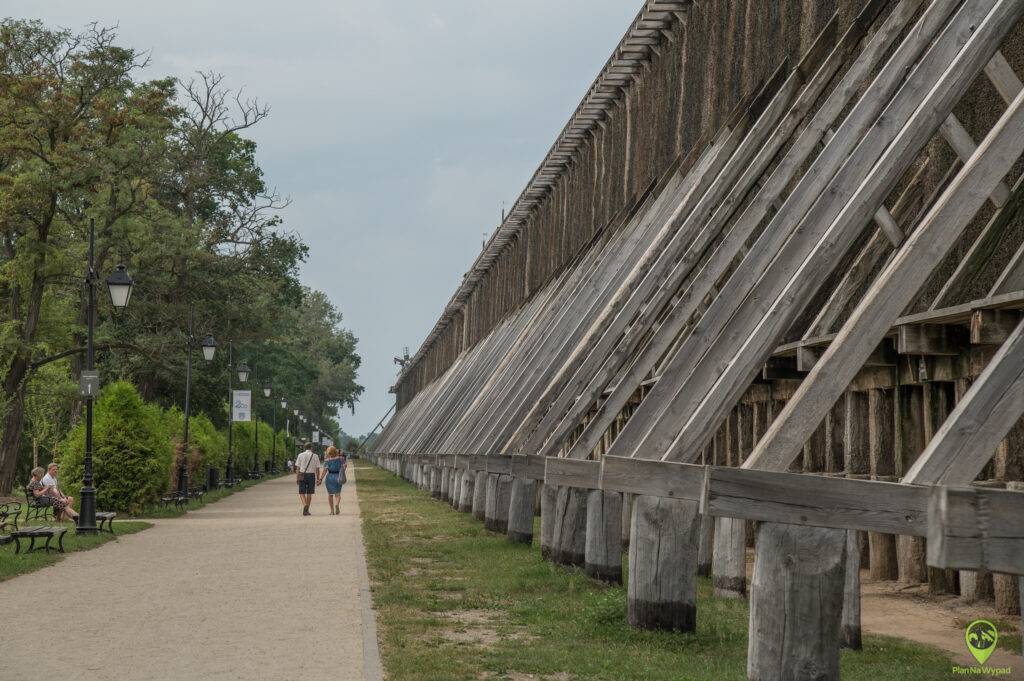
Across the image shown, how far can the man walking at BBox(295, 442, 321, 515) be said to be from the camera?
96.3ft

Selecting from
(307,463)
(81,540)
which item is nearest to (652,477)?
(81,540)

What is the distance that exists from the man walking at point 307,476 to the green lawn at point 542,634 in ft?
43.1

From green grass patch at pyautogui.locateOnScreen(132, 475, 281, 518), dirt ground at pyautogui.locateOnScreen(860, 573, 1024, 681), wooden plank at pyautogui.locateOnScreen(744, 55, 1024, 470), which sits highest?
wooden plank at pyautogui.locateOnScreen(744, 55, 1024, 470)

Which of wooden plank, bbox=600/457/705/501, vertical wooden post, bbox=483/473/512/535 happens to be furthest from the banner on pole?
wooden plank, bbox=600/457/705/501

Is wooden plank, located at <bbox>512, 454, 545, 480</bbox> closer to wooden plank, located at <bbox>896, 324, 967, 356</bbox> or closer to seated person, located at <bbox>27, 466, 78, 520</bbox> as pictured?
wooden plank, located at <bbox>896, 324, 967, 356</bbox>

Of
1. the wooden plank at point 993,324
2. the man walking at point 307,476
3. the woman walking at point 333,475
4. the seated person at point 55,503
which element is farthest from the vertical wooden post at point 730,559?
the woman walking at point 333,475

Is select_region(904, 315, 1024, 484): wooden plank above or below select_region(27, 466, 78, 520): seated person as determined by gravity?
above

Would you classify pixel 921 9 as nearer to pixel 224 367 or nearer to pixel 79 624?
pixel 79 624

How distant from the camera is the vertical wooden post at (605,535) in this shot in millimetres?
12453

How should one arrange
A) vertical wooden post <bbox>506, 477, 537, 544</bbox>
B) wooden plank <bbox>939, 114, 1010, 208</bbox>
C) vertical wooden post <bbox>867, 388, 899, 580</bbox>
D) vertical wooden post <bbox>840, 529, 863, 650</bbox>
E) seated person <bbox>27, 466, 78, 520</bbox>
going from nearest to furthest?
vertical wooden post <bbox>840, 529, 863, 650</bbox> < wooden plank <bbox>939, 114, 1010, 208</bbox> < vertical wooden post <bbox>867, 388, 899, 580</bbox> < vertical wooden post <bbox>506, 477, 537, 544</bbox> < seated person <bbox>27, 466, 78, 520</bbox>

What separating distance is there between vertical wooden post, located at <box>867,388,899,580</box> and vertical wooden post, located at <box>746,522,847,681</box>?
23.0ft

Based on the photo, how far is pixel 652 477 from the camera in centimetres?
878

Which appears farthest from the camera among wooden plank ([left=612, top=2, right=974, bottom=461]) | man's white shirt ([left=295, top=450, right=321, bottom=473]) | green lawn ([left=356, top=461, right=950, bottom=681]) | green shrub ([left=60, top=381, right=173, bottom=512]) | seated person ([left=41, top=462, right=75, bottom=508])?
man's white shirt ([left=295, top=450, right=321, bottom=473])

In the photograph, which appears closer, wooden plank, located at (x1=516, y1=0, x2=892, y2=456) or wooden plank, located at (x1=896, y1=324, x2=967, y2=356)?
wooden plank, located at (x1=516, y1=0, x2=892, y2=456)
